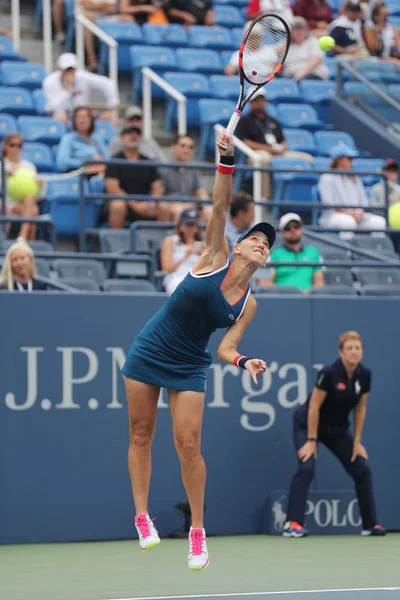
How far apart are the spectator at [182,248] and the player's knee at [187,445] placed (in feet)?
12.2

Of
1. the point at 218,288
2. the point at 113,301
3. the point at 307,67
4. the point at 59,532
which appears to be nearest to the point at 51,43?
the point at 307,67

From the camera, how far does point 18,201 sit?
454 inches

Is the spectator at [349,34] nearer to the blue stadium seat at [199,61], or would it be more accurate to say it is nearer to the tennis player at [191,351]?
the blue stadium seat at [199,61]

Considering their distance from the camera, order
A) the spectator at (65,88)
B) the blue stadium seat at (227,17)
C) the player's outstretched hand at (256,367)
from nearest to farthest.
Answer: the player's outstretched hand at (256,367)
the spectator at (65,88)
the blue stadium seat at (227,17)

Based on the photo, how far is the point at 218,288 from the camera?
A: 6.86 metres

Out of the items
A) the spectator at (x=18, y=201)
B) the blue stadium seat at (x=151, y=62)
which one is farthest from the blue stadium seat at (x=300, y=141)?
the spectator at (x=18, y=201)

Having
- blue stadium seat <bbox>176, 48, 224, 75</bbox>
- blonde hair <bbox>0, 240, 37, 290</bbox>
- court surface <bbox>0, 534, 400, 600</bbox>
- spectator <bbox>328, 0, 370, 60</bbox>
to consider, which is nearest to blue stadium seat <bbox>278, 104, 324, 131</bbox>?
blue stadium seat <bbox>176, 48, 224, 75</bbox>

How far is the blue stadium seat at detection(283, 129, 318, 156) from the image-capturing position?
48.9ft

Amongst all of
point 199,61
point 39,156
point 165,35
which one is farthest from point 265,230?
point 165,35

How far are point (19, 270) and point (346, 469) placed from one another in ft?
9.73

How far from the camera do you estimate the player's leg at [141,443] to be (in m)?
7.04

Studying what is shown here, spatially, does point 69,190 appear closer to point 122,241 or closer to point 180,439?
point 122,241

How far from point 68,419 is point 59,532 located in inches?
33.4

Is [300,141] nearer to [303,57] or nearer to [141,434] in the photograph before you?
[303,57]
